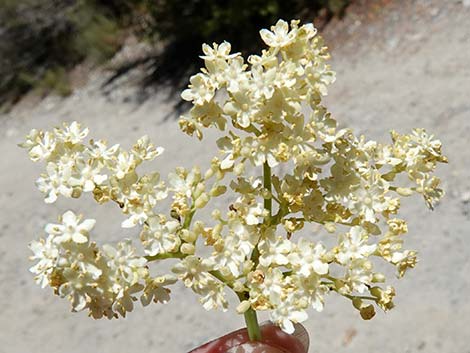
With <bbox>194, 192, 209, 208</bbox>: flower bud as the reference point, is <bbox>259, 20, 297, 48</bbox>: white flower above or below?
above

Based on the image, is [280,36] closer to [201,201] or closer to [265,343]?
[201,201]

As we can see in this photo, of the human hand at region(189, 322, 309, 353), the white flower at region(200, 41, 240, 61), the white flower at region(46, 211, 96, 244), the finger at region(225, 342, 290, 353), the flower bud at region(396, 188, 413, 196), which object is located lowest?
the human hand at region(189, 322, 309, 353)

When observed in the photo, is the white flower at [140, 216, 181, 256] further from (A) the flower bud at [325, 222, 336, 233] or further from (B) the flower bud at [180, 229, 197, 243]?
(A) the flower bud at [325, 222, 336, 233]

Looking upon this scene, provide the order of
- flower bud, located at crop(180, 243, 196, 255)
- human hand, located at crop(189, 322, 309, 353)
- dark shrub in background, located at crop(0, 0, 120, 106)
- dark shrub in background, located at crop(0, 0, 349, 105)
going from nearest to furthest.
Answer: flower bud, located at crop(180, 243, 196, 255)
human hand, located at crop(189, 322, 309, 353)
dark shrub in background, located at crop(0, 0, 349, 105)
dark shrub in background, located at crop(0, 0, 120, 106)

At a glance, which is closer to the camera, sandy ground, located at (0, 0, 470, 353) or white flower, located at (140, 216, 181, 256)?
white flower, located at (140, 216, 181, 256)

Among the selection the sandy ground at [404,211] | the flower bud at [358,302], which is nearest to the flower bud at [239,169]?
the flower bud at [358,302]

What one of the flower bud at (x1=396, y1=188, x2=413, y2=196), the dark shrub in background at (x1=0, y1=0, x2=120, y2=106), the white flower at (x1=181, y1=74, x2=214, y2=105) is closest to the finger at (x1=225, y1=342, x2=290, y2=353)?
the flower bud at (x1=396, y1=188, x2=413, y2=196)

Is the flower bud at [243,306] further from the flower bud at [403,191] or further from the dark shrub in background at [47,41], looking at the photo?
the dark shrub in background at [47,41]

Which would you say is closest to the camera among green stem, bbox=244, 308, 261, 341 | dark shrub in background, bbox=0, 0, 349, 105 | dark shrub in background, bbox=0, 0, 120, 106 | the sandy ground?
green stem, bbox=244, 308, 261, 341
